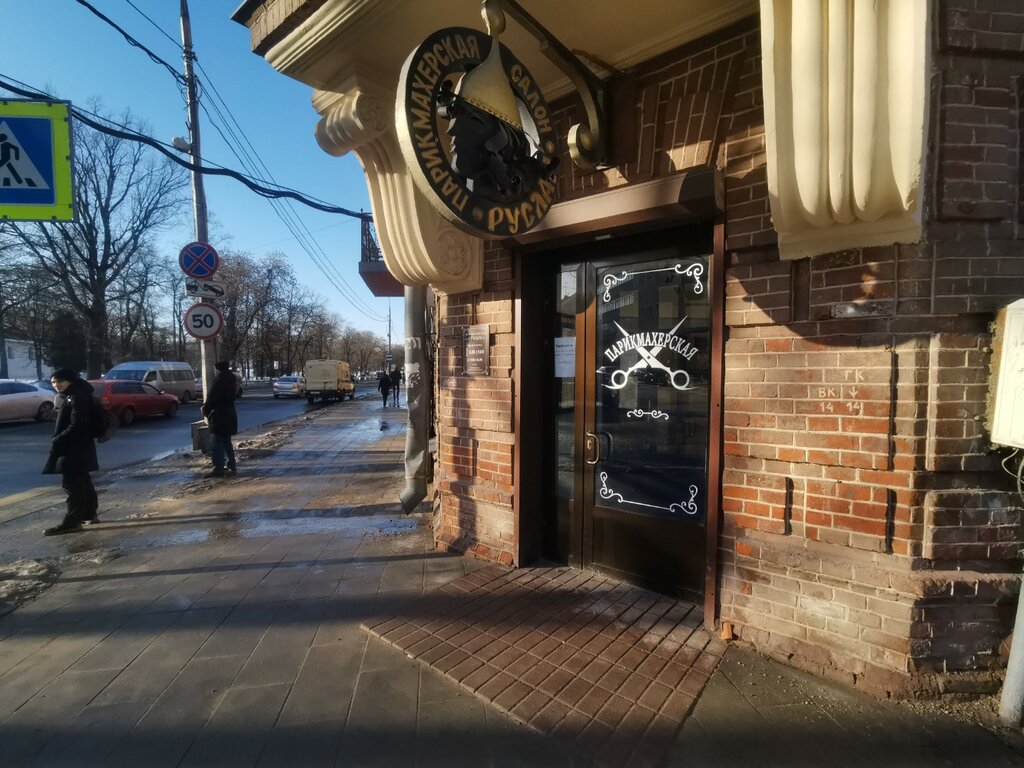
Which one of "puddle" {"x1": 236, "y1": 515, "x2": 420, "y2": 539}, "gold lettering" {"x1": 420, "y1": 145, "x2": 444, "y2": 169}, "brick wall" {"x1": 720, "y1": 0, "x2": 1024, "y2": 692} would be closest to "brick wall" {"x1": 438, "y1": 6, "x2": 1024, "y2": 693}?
"brick wall" {"x1": 720, "y1": 0, "x2": 1024, "y2": 692}

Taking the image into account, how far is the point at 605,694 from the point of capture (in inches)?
91.9

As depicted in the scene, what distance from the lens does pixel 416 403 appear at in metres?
5.11

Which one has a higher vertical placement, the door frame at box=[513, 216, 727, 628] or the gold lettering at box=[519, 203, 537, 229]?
the gold lettering at box=[519, 203, 537, 229]

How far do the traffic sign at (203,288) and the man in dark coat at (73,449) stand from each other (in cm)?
316

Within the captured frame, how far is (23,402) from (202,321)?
1192 cm

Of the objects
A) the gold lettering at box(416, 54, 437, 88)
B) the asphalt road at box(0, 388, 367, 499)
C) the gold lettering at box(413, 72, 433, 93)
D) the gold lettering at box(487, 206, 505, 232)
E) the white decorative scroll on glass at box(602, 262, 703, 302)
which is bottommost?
the asphalt road at box(0, 388, 367, 499)

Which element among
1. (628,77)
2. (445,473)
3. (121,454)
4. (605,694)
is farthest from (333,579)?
(121,454)

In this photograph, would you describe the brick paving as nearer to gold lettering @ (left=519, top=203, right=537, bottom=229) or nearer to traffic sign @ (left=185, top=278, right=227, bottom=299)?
gold lettering @ (left=519, top=203, right=537, bottom=229)

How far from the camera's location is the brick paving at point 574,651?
215cm

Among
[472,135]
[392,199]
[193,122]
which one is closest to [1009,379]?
[472,135]

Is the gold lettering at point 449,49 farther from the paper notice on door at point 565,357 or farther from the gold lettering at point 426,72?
the paper notice on door at point 565,357

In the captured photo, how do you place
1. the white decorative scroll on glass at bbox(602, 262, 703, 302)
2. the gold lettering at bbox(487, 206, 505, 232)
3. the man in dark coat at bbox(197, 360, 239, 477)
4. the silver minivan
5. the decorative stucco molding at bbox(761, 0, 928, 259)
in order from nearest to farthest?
the decorative stucco molding at bbox(761, 0, 928, 259) → the gold lettering at bbox(487, 206, 505, 232) → the white decorative scroll on glass at bbox(602, 262, 703, 302) → the man in dark coat at bbox(197, 360, 239, 477) → the silver minivan

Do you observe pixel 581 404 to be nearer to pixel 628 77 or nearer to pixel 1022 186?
pixel 628 77

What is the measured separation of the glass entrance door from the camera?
3135 millimetres
